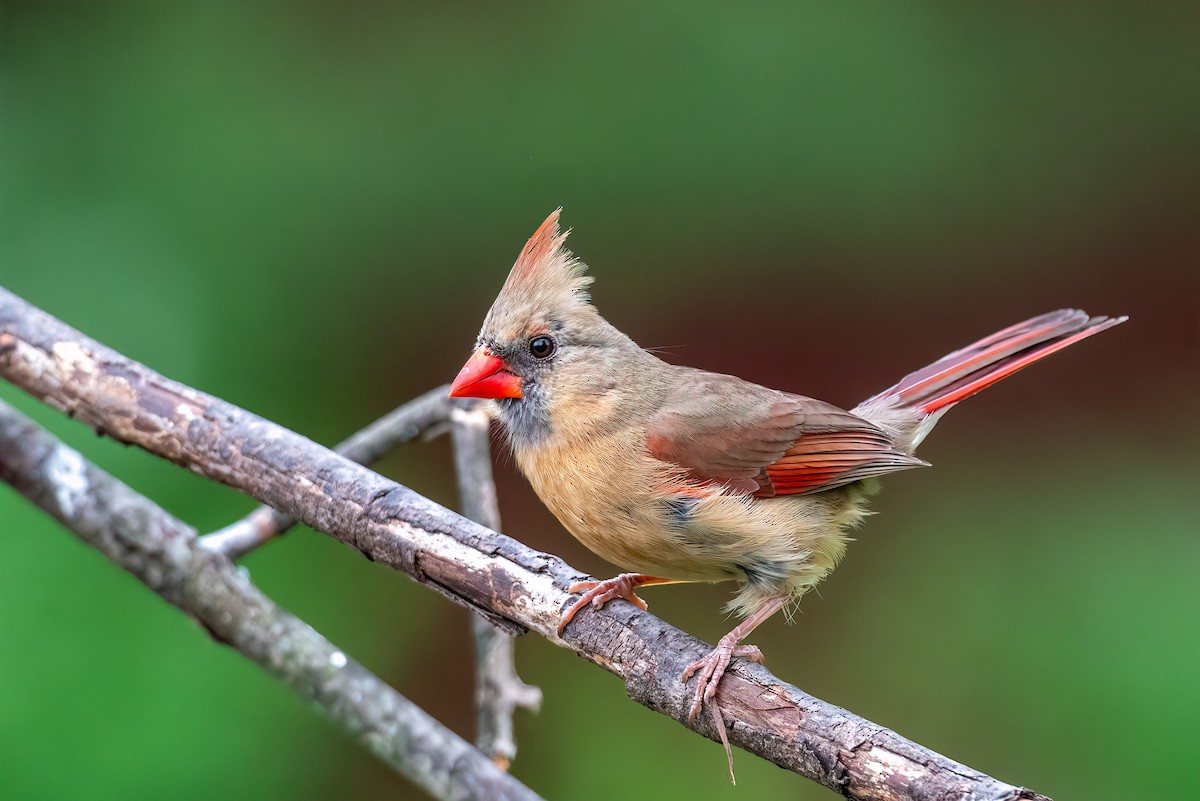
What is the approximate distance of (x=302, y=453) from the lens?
2389 mm

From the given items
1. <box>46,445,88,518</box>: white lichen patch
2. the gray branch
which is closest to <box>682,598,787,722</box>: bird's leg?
the gray branch

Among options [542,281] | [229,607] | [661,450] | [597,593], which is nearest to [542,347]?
[542,281]

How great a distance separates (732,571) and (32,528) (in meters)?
2.12

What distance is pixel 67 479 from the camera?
2646 millimetres

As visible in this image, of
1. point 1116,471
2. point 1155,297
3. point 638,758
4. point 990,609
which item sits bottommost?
point 638,758

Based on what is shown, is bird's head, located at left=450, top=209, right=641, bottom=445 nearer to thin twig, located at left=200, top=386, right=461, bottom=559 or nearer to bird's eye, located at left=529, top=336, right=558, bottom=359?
bird's eye, located at left=529, top=336, right=558, bottom=359

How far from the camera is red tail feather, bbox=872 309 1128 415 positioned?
280cm

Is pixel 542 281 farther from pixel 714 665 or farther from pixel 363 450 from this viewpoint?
pixel 714 665

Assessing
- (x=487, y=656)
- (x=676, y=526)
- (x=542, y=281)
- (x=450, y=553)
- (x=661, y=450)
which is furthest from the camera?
(x=487, y=656)

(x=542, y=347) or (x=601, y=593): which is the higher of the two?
(x=542, y=347)

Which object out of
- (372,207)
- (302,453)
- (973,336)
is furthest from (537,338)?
(973,336)

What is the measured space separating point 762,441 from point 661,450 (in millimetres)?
260

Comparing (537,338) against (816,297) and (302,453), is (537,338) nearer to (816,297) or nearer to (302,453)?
(302,453)

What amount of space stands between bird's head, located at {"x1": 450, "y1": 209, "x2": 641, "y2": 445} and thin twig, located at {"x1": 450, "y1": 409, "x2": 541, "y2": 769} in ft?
1.41
